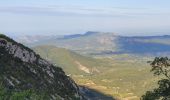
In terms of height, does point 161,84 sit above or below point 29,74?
above

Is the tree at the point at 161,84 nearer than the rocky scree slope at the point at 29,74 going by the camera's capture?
Yes

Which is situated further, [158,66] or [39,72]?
[39,72]

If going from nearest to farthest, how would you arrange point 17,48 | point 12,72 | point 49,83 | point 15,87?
point 15,87
point 12,72
point 49,83
point 17,48

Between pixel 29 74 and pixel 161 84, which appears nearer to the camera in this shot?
pixel 161 84

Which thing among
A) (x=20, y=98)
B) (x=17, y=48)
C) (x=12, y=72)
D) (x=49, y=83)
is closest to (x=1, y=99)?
(x=20, y=98)

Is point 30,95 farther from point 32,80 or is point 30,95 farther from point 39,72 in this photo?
point 39,72

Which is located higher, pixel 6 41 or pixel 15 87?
pixel 6 41

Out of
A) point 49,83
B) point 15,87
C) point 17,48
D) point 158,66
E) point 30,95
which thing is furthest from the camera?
point 17,48

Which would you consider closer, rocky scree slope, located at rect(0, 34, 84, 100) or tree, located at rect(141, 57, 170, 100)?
tree, located at rect(141, 57, 170, 100)
